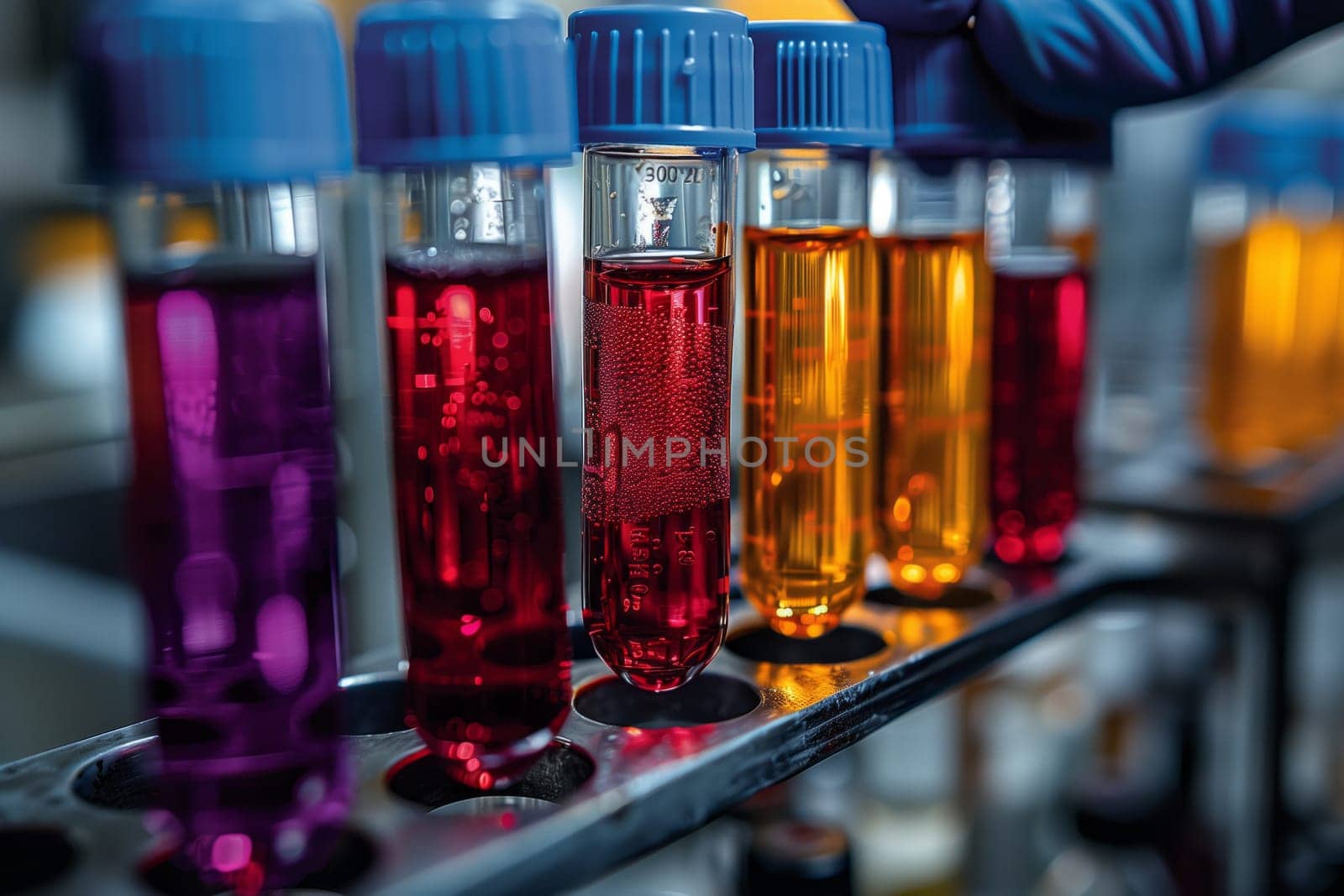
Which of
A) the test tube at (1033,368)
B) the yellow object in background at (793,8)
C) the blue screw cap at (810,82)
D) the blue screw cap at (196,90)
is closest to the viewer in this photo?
the blue screw cap at (196,90)

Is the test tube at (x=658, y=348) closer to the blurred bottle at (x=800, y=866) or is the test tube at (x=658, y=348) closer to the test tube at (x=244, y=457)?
the test tube at (x=244, y=457)

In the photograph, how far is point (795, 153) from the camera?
695 millimetres

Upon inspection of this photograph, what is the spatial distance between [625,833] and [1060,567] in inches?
20.4

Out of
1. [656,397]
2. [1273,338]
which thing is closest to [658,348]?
[656,397]

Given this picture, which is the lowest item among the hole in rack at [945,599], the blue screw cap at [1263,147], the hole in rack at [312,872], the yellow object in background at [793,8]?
the hole in rack at [312,872]

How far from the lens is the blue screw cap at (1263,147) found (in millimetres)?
1413

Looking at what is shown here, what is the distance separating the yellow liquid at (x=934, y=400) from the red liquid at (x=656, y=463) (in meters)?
0.22

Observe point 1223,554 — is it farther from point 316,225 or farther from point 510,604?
point 316,225

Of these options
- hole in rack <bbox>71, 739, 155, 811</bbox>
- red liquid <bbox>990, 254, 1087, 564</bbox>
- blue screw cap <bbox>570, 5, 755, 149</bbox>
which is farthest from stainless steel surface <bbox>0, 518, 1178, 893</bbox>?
blue screw cap <bbox>570, 5, 755, 149</bbox>

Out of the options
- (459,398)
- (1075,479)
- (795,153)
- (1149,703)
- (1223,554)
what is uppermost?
(795,153)

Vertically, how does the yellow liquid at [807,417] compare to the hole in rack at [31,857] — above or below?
above

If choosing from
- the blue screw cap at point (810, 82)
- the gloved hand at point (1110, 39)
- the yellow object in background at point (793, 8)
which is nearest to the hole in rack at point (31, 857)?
the blue screw cap at point (810, 82)

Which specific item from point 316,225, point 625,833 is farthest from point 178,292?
point 625,833

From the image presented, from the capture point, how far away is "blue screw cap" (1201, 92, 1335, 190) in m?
1.41
